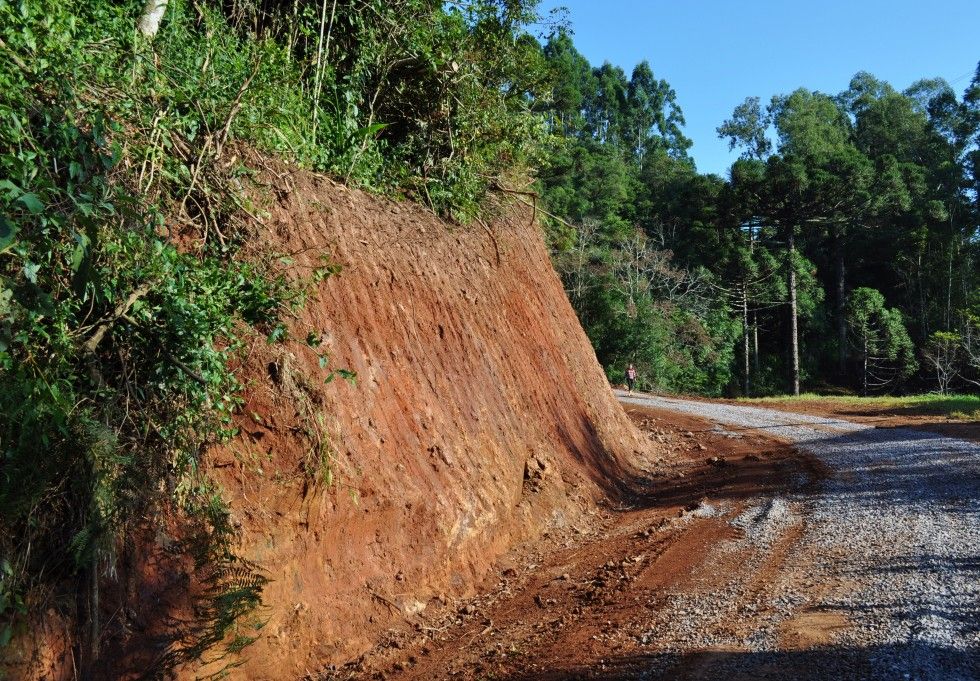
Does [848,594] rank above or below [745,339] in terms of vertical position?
below

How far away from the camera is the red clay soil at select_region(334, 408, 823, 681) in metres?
5.58

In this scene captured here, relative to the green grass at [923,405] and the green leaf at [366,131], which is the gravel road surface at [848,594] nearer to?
the green leaf at [366,131]

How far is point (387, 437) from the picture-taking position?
7250 mm

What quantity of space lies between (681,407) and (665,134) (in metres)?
58.7

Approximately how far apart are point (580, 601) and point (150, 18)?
6596 mm

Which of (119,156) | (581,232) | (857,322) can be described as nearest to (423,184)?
(119,156)

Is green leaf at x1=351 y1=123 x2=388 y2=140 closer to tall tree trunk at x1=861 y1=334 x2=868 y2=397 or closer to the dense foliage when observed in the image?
the dense foliage

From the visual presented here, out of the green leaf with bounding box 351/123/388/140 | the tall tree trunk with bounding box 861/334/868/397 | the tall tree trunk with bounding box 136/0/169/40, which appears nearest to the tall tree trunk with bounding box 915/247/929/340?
the tall tree trunk with bounding box 861/334/868/397

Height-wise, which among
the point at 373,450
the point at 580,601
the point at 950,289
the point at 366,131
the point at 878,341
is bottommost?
the point at 580,601

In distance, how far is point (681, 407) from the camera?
24047 millimetres

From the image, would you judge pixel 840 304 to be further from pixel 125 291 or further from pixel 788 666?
pixel 125 291

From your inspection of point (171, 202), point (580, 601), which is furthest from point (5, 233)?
point (580, 601)

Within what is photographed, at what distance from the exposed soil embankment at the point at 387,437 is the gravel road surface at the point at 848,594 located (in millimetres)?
2232

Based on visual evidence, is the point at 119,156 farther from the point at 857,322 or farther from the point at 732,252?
the point at 857,322
